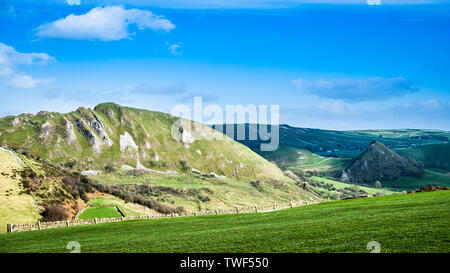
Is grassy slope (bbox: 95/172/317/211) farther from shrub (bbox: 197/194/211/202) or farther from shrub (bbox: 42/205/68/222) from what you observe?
shrub (bbox: 42/205/68/222)

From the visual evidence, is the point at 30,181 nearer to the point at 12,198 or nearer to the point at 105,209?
the point at 12,198

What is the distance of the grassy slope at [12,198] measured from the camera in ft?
229

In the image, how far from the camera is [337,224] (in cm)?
2538

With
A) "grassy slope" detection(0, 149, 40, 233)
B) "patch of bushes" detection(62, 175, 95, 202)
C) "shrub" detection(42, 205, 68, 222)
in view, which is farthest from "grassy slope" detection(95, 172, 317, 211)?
"shrub" detection(42, 205, 68, 222)

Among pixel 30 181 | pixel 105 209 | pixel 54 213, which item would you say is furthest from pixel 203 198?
pixel 54 213

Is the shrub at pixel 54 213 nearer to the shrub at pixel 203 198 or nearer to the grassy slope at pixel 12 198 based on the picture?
the grassy slope at pixel 12 198

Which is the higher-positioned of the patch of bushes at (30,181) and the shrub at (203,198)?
the patch of bushes at (30,181)

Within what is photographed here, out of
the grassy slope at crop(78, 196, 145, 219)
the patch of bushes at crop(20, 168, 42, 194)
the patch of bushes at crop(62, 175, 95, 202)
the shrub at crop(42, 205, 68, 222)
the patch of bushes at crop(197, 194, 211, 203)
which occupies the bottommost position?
the patch of bushes at crop(197, 194, 211, 203)

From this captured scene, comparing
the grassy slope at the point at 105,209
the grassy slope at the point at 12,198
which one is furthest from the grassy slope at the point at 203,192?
the grassy slope at the point at 12,198

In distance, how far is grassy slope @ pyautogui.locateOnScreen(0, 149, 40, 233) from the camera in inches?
2746
